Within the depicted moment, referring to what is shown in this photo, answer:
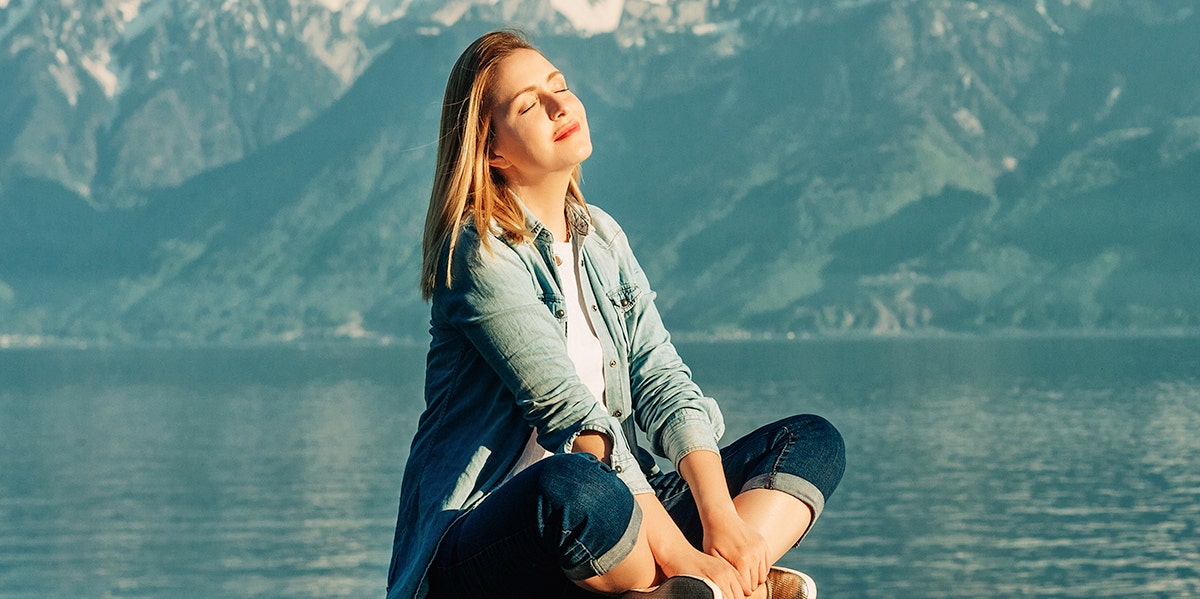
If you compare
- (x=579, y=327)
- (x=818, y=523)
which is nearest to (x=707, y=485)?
(x=579, y=327)

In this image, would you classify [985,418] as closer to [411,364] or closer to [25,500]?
[25,500]

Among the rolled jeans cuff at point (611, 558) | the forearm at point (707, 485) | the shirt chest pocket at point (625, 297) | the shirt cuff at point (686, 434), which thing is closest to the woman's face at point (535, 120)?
the shirt chest pocket at point (625, 297)

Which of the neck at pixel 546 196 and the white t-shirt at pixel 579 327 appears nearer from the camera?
the white t-shirt at pixel 579 327

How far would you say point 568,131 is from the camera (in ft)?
13.4

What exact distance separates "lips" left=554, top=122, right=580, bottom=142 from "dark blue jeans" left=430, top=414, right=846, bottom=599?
0.87 m

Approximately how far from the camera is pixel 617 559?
349 cm

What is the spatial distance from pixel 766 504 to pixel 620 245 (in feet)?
2.71

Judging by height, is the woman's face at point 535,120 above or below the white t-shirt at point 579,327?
above

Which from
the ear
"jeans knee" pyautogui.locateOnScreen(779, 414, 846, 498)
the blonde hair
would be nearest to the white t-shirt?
the blonde hair

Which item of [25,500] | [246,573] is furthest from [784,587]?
[25,500]

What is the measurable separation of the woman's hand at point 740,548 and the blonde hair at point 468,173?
83 centimetres

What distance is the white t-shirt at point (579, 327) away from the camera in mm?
4016

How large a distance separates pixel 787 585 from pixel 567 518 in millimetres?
690

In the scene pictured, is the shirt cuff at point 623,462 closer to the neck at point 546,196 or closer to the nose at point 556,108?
the neck at point 546,196
